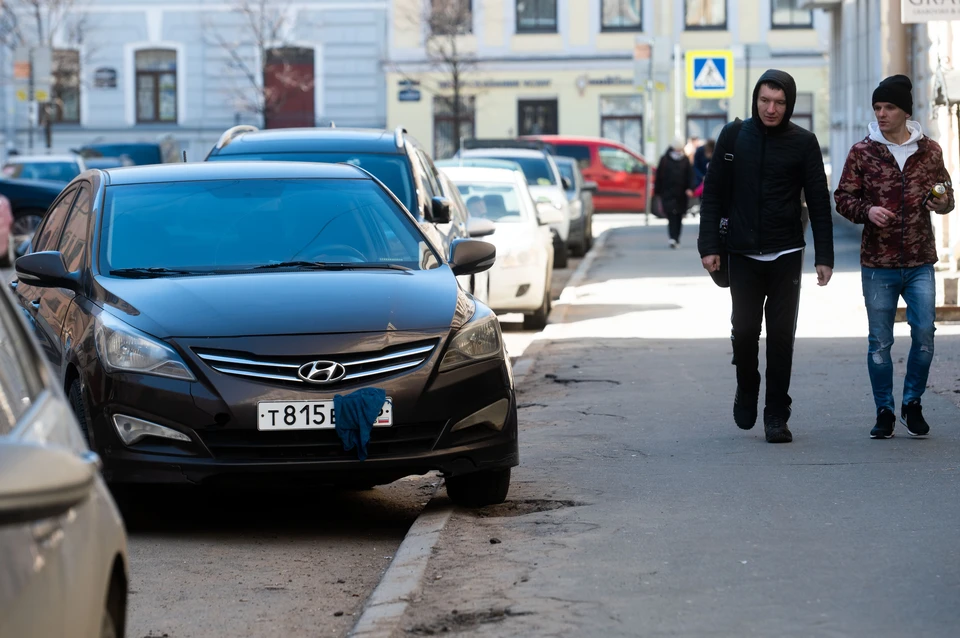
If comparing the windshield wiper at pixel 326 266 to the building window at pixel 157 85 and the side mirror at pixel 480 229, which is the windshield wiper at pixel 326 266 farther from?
the building window at pixel 157 85

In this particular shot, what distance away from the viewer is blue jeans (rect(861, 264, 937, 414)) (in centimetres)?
863

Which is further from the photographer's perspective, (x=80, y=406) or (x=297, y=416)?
(x=80, y=406)

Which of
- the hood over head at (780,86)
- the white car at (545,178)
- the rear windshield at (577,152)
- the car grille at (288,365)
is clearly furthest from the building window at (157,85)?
the car grille at (288,365)

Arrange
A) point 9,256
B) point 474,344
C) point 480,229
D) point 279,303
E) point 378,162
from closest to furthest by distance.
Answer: point 279,303 < point 474,344 < point 378,162 < point 480,229 < point 9,256

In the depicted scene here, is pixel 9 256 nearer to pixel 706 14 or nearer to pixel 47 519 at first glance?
pixel 47 519

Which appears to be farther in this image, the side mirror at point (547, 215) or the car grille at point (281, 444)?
the side mirror at point (547, 215)

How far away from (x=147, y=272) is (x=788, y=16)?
1830 inches

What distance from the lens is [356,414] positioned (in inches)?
263

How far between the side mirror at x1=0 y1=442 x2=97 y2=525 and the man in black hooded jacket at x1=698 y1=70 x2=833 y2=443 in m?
5.93

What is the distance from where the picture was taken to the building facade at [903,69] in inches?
652

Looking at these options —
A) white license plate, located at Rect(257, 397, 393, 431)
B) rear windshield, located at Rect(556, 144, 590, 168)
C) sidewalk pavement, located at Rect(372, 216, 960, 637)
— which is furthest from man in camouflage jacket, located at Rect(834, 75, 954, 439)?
rear windshield, located at Rect(556, 144, 590, 168)

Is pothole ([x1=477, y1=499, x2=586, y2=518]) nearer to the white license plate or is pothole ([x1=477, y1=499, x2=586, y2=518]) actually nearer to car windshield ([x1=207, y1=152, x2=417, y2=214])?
the white license plate

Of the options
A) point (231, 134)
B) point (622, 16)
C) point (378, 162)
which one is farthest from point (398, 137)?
point (622, 16)

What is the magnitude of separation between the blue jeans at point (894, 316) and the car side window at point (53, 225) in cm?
385
